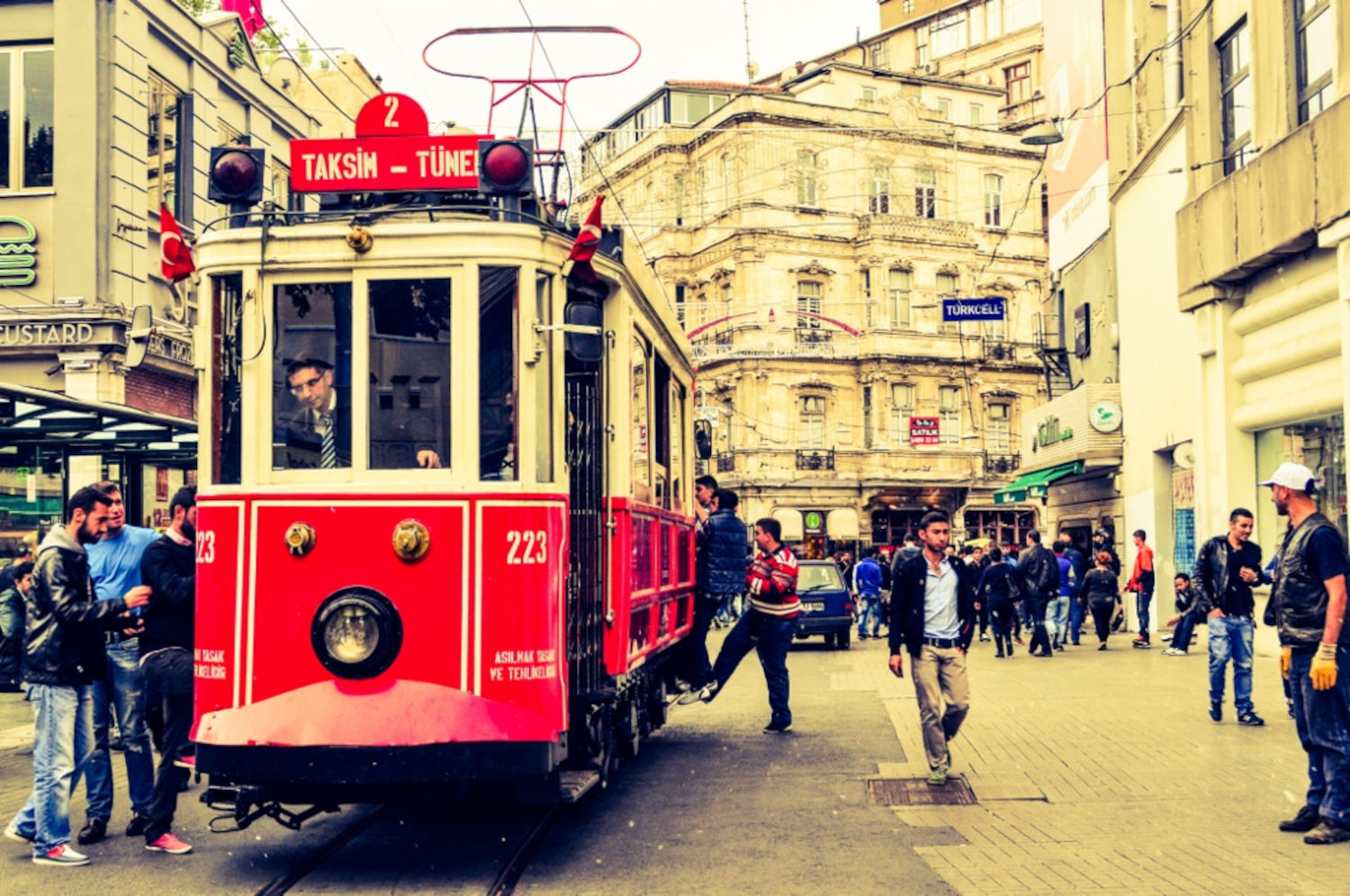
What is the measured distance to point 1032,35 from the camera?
6338 cm

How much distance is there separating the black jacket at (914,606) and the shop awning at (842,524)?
138 feet

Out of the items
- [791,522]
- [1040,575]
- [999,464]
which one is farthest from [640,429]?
[999,464]

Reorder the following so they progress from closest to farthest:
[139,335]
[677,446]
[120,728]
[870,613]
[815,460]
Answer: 1. [120,728]
2. [677,446]
3. [139,335]
4. [870,613]
5. [815,460]

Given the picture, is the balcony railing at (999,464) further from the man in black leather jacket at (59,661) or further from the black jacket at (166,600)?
the man in black leather jacket at (59,661)

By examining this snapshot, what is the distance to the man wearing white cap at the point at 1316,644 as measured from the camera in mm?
7941

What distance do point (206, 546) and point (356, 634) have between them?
93cm

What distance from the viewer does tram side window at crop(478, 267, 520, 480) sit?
7.47m

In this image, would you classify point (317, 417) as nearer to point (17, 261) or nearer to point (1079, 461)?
point (17, 261)

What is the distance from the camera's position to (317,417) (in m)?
7.54

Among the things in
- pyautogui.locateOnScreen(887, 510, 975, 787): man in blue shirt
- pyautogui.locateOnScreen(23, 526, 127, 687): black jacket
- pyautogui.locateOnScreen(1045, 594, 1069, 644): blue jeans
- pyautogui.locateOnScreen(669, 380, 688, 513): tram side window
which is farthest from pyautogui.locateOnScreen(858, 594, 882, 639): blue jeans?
pyautogui.locateOnScreen(23, 526, 127, 687): black jacket

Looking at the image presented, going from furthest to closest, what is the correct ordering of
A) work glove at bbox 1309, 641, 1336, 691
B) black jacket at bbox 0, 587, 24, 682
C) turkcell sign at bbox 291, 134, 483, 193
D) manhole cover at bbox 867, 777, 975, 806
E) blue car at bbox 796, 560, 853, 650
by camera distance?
blue car at bbox 796, 560, 853, 650, black jacket at bbox 0, 587, 24, 682, manhole cover at bbox 867, 777, 975, 806, work glove at bbox 1309, 641, 1336, 691, turkcell sign at bbox 291, 134, 483, 193

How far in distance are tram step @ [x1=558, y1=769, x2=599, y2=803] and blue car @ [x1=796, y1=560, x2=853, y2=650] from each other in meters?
16.2

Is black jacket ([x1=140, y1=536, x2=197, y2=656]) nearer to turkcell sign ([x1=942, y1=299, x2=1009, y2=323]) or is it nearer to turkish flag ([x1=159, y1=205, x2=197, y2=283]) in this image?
turkish flag ([x1=159, y1=205, x2=197, y2=283])

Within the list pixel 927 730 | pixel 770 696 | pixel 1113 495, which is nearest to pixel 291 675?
pixel 927 730
